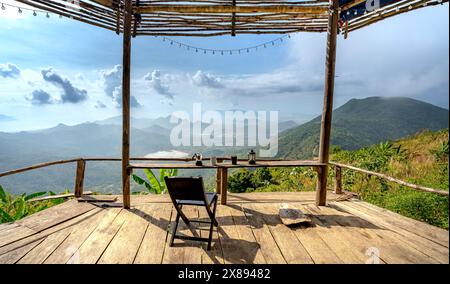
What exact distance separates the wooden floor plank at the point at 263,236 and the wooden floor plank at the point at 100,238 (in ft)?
5.45

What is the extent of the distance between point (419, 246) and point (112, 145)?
105 m

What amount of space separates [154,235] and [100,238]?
0.59m

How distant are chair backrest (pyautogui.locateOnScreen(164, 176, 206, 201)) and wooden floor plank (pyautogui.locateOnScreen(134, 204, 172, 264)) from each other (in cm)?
52

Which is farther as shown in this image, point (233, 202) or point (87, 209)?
point (233, 202)

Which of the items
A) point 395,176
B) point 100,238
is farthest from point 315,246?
point 395,176

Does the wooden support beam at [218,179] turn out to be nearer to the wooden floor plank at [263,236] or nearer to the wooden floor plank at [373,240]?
the wooden floor plank at [263,236]

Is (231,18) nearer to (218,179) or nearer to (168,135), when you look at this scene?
(218,179)

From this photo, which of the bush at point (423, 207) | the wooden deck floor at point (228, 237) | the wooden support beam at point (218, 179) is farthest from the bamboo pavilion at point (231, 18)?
the bush at point (423, 207)

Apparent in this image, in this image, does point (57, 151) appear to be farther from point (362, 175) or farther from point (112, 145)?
point (362, 175)

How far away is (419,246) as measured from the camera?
303 centimetres

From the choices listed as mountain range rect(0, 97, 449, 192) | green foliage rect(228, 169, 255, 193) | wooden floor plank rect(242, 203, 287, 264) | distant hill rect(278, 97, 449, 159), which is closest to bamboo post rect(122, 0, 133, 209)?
mountain range rect(0, 97, 449, 192)
